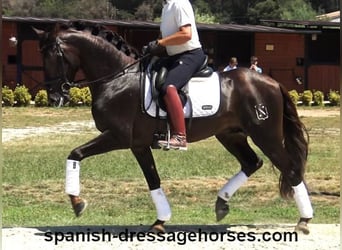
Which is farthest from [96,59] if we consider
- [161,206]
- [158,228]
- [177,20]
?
[158,228]

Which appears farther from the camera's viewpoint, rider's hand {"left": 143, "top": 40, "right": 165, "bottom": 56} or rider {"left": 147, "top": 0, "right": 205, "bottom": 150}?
rider's hand {"left": 143, "top": 40, "right": 165, "bottom": 56}

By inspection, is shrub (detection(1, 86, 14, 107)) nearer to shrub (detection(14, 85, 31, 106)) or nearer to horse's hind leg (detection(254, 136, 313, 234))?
shrub (detection(14, 85, 31, 106))

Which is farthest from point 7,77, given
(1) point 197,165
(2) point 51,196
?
(2) point 51,196

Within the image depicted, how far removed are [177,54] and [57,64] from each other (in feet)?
3.91

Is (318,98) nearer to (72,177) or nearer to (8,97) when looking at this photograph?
(8,97)

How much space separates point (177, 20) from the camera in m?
6.88

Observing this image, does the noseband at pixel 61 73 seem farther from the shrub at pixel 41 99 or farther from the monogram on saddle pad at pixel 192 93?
the shrub at pixel 41 99

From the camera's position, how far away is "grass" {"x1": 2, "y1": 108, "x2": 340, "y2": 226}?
28.9 feet

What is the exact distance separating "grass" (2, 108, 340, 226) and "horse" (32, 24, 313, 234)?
4.21 feet

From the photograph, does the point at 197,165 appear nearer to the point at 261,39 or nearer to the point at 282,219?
the point at 282,219

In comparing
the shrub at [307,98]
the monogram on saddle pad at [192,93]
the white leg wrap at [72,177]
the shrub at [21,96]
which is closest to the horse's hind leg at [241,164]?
the monogram on saddle pad at [192,93]

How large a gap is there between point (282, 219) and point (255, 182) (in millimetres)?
2745

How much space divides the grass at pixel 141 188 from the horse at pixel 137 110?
1.28m

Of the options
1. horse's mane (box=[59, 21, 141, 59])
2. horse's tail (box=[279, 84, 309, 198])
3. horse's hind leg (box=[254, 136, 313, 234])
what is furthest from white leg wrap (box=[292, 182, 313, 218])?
horse's mane (box=[59, 21, 141, 59])
